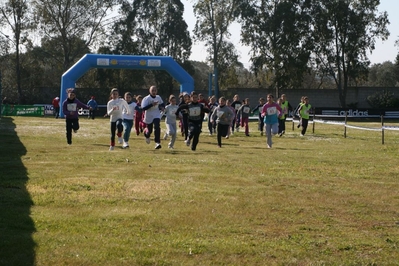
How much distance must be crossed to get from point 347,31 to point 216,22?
539 inches

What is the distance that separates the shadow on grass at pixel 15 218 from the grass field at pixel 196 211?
0.6 inches

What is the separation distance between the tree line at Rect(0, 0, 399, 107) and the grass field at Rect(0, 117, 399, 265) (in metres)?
51.5

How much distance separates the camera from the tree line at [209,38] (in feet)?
221

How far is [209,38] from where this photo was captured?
69.4 meters

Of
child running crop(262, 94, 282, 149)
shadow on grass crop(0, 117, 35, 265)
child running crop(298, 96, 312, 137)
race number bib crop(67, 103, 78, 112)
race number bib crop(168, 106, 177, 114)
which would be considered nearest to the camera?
shadow on grass crop(0, 117, 35, 265)

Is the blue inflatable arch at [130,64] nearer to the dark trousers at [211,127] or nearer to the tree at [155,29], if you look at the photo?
the dark trousers at [211,127]

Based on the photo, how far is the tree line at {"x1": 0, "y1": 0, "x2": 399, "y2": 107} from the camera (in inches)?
2653

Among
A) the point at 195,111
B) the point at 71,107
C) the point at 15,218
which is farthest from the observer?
the point at 71,107

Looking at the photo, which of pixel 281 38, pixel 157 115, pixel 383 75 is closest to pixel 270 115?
pixel 157 115

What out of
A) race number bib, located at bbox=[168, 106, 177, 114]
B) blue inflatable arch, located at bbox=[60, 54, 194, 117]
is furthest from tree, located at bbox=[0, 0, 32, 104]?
race number bib, located at bbox=[168, 106, 177, 114]

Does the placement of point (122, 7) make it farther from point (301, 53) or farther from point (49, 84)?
point (301, 53)

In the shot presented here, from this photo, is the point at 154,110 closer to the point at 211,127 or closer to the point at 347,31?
the point at 211,127

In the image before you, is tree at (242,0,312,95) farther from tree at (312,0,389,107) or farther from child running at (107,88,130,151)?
child running at (107,88,130,151)

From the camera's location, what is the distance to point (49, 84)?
261ft
